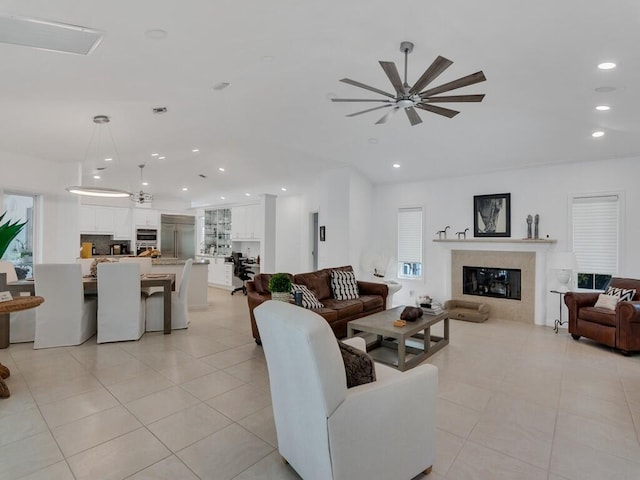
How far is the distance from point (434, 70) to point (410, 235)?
5.07 meters

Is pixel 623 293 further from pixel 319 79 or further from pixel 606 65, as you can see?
pixel 319 79

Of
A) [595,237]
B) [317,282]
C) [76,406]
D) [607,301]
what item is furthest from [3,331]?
[595,237]

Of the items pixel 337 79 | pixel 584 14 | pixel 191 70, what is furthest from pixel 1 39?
pixel 584 14

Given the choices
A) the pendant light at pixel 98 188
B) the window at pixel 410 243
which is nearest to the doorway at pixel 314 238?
the window at pixel 410 243

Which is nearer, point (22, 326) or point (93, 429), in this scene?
point (93, 429)

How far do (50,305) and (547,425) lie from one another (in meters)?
5.24

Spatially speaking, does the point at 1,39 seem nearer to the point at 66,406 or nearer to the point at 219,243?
the point at 66,406

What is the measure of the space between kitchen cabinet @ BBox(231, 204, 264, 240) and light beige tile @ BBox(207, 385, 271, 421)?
6.10 meters

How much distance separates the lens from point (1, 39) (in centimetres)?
234

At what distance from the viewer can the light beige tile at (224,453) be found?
1990 mm

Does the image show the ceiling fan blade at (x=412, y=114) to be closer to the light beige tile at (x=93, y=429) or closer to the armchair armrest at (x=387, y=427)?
the armchair armrest at (x=387, y=427)

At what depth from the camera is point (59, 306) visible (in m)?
4.16

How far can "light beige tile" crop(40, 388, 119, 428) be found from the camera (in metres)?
2.53

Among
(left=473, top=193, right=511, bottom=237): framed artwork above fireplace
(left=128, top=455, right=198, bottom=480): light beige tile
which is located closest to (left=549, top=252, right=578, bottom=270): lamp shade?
(left=473, top=193, right=511, bottom=237): framed artwork above fireplace
